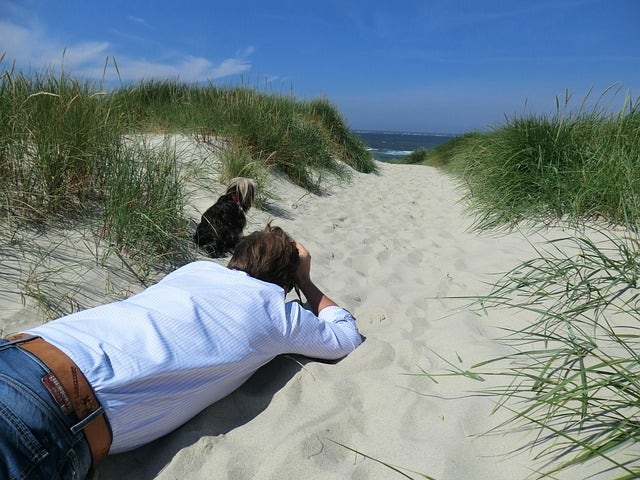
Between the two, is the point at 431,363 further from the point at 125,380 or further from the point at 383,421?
the point at 125,380

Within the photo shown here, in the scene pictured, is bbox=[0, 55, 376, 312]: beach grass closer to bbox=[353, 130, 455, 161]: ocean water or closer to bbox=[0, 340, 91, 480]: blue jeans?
bbox=[0, 340, 91, 480]: blue jeans

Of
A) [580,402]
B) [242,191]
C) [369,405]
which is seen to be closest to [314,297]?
[369,405]

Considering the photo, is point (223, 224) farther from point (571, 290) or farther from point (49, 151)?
point (571, 290)

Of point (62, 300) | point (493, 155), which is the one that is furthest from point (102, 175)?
point (493, 155)

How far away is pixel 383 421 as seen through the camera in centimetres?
178

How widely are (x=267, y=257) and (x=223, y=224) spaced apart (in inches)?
70.4

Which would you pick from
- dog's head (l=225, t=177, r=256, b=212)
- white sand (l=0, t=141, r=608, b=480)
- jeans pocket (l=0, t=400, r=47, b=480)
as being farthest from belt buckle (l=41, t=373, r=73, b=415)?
dog's head (l=225, t=177, r=256, b=212)

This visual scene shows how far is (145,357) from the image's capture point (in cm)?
148

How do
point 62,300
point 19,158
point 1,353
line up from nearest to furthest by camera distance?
point 1,353, point 62,300, point 19,158

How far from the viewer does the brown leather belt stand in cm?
128

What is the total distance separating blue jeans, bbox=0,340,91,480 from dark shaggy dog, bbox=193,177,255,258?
2.43 metres

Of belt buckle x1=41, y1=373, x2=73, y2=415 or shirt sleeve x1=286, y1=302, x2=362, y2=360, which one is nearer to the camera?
belt buckle x1=41, y1=373, x2=73, y2=415

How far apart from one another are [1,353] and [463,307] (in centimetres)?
229

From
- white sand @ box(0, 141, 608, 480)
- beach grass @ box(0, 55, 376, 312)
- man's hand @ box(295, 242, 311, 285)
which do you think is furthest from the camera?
beach grass @ box(0, 55, 376, 312)
